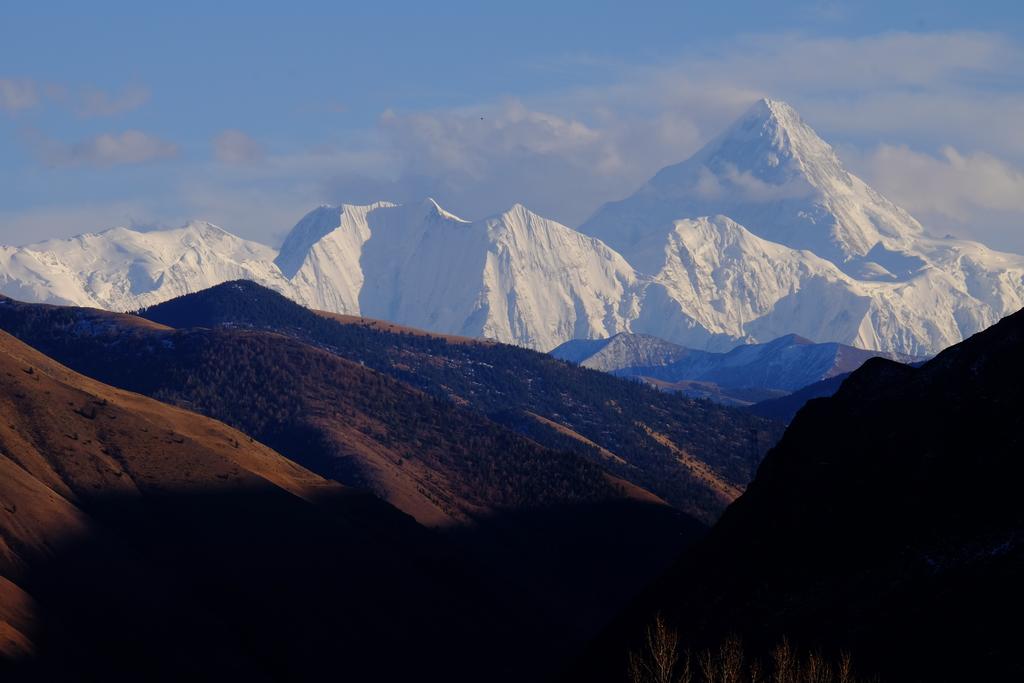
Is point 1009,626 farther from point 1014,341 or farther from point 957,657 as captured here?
point 1014,341

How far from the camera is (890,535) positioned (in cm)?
12538

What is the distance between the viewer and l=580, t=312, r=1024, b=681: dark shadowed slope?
106 metres

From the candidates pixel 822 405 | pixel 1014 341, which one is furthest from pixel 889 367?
pixel 1014 341

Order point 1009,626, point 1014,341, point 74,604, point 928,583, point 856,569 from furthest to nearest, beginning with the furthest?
point 74,604 → point 1014,341 → point 856,569 → point 928,583 → point 1009,626

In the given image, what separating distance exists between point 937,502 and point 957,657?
26.3 m

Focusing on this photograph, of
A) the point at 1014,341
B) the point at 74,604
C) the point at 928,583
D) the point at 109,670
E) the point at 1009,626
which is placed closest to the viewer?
the point at 1009,626

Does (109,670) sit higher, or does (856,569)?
(856,569)

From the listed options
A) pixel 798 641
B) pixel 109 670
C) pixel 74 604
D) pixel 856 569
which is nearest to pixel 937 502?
pixel 856 569

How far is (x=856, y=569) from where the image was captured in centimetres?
12331

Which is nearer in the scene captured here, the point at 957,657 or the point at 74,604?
the point at 957,657

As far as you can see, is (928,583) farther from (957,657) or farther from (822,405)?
(822,405)

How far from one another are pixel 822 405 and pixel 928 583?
44.8 metres

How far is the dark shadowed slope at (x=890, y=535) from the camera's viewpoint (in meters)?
106

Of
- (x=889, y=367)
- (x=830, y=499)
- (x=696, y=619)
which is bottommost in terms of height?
(x=696, y=619)
